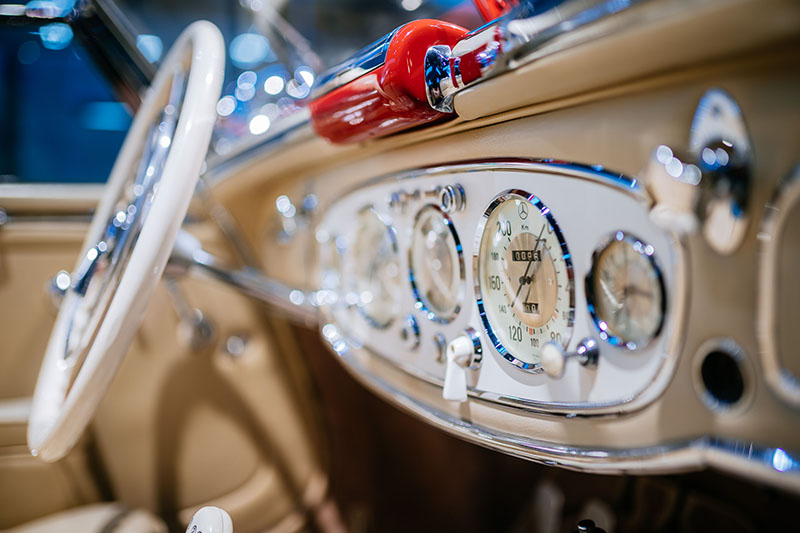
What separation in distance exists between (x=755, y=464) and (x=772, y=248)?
129 millimetres

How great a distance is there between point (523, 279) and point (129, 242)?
1.73ft

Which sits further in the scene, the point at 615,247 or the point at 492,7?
the point at 492,7

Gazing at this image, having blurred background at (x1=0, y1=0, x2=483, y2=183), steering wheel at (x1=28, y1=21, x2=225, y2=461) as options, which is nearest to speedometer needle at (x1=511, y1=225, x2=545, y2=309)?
steering wheel at (x1=28, y1=21, x2=225, y2=461)

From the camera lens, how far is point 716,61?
35 centimetres

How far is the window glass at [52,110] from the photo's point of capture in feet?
4.65

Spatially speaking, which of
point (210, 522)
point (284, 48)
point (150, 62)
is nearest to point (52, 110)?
point (150, 62)

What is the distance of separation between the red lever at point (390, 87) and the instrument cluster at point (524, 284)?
0.08 meters

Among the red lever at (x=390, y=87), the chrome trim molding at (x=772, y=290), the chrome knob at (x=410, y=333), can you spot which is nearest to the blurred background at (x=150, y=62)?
the red lever at (x=390, y=87)

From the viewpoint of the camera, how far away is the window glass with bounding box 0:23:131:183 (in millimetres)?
1418

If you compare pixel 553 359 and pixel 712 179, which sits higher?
pixel 712 179

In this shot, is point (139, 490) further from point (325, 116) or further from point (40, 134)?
point (40, 134)

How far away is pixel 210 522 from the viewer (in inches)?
27.6

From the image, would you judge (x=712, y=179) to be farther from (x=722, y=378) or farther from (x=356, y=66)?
(x=356, y=66)

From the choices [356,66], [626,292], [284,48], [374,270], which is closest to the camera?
[626,292]
